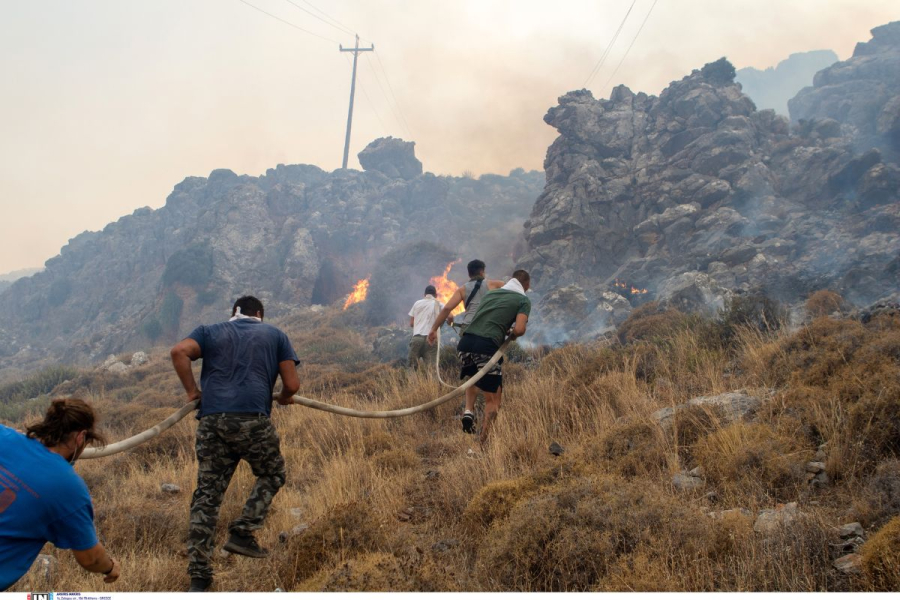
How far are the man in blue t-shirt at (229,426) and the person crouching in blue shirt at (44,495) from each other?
1.01 metres

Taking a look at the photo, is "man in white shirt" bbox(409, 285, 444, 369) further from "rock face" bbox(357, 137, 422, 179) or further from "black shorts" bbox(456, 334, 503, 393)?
"rock face" bbox(357, 137, 422, 179)

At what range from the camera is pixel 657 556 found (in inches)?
107

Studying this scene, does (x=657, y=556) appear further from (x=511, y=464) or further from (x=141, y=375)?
(x=141, y=375)

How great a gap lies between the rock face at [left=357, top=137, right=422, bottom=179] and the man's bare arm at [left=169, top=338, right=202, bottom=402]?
63.2 meters

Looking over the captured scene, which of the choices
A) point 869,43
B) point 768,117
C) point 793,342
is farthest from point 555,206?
point 869,43

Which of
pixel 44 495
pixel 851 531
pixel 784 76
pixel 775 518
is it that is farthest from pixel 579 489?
pixel 784 76

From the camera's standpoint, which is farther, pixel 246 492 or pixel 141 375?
pixel 141 375

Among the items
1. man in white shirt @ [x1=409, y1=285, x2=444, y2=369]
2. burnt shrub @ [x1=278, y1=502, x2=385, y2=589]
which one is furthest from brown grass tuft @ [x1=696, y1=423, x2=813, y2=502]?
man in white shirt @ [x1=409, y1=285, x2=444, y2=369]

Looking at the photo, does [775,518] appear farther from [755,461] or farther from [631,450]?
[631,450]

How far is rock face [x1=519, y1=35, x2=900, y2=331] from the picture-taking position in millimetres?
25469

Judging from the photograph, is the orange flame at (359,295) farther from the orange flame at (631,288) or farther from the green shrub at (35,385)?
the green shrub at (35,385)

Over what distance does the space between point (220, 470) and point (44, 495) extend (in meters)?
1.50

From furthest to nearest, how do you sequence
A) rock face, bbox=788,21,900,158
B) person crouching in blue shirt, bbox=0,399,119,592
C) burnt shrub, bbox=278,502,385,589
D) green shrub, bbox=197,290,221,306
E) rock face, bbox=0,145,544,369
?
green shrub, bbox=197,290,221,306 < rock face, bbox=0,145,544,369 < rock face, bbox=788,21,900,158 < burnt shrub, bbox=278,502,385,589 < person crouching in blue shirt, bbox=0,399,119,592

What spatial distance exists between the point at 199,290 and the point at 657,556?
155ft
